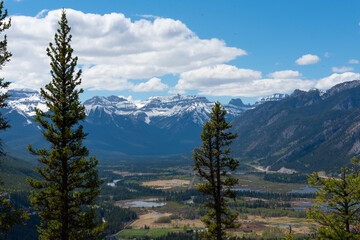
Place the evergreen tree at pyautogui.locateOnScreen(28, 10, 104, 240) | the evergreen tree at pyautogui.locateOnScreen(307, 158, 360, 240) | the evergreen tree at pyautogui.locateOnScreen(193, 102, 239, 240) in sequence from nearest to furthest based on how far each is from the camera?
the evergreen tree at pyautogui.locateOnScreen(307, 158, 360, 240), the evergreen tree at pyautogui.locateOnScreen(28, 10, 104, 240), the evergreen tree at pyautogui.locateOnScreen(193, 102, 239, 240)

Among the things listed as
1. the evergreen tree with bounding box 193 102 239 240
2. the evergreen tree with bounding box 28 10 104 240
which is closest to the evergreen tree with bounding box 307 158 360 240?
the evergreen tree with bounding box 193 102 239 240

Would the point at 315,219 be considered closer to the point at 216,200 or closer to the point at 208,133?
the point at 216,200

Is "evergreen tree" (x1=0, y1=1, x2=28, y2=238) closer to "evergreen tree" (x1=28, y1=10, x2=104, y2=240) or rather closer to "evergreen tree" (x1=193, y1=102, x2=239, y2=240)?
"evergreen tree" (x1=28, y1=10, x2=104, y2=240)

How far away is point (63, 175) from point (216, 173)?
63.9 feet

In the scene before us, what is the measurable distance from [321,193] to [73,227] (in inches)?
997

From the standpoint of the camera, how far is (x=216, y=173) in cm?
4450

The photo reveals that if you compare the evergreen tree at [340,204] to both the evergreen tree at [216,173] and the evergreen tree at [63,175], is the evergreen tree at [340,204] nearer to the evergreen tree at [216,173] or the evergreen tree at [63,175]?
the evergreen tree at [216,173]

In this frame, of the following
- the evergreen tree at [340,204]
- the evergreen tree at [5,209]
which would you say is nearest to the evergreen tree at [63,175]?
the evergreen tree at [5,209]

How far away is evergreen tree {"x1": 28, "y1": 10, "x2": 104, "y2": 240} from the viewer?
114 ft

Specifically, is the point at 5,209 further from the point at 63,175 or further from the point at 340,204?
the point at 340,204

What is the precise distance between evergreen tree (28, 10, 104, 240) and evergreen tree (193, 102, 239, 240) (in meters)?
14.5

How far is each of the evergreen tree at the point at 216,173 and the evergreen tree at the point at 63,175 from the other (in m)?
14.5

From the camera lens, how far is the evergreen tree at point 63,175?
114 feet

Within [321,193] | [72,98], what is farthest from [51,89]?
[321,193]
